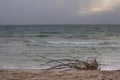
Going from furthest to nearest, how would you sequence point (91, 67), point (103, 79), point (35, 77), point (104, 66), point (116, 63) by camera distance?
point (116, 63)
point (104, 66)
point (91, 67)
point (35, 77)
point (103, 79)

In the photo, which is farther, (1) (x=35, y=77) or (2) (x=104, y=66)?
(2) (x=104, y=66)

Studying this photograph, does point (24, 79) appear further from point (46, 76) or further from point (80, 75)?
point (80, 75)

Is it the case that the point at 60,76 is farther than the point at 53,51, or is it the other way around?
the point at 53,51

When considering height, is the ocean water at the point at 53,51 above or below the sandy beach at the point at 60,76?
below

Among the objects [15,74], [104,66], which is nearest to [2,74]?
[15,74]

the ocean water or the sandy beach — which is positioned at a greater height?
the sandy beach

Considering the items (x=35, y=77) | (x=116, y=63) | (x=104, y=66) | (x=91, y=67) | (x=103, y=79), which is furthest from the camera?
(x=116, y=63)

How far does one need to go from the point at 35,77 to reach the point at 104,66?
5953mm

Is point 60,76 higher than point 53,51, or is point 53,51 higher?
point 60,76

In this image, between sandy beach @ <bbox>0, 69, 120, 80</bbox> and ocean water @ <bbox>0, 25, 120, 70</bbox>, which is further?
ocean water @ <bbox>0, 25, 120, 70</bbox>

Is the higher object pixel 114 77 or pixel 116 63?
pixel 114 77

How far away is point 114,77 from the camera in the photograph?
6711 millimetres

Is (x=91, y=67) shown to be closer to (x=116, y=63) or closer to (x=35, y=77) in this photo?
(x=35, y=77)

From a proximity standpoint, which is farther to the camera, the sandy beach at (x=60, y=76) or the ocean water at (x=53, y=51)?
the ocean water at (x=53, y=51)
